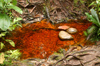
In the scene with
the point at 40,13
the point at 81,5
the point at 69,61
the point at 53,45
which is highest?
the point at 81,5

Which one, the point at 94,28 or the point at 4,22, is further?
the point at 94,28

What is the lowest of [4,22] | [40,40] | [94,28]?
[40,40]

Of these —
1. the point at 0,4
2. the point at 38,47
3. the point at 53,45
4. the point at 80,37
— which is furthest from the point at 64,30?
the point at 0,4

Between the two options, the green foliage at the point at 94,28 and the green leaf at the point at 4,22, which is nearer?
the green leaf at the point at 4,22

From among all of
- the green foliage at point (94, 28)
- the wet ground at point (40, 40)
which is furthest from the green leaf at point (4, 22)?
the green foliage at point (94, 28)

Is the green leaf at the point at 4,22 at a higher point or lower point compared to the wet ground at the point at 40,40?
higher

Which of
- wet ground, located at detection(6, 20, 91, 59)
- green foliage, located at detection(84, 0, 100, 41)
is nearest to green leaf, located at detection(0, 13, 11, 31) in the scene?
wet ground, located at detection(6, 20, 91, 59)

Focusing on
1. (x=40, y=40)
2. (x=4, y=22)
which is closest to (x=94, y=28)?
(x=40, y=40)

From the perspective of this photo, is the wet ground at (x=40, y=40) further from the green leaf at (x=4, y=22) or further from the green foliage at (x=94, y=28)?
the green leaf at (x=4, y=22)

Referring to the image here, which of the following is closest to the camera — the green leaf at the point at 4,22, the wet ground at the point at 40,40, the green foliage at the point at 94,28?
the green leaf at the point at 4,22

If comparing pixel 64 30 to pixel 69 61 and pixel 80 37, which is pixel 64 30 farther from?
pixel 69 61

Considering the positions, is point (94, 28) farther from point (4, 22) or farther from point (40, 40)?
point (4, 22)
